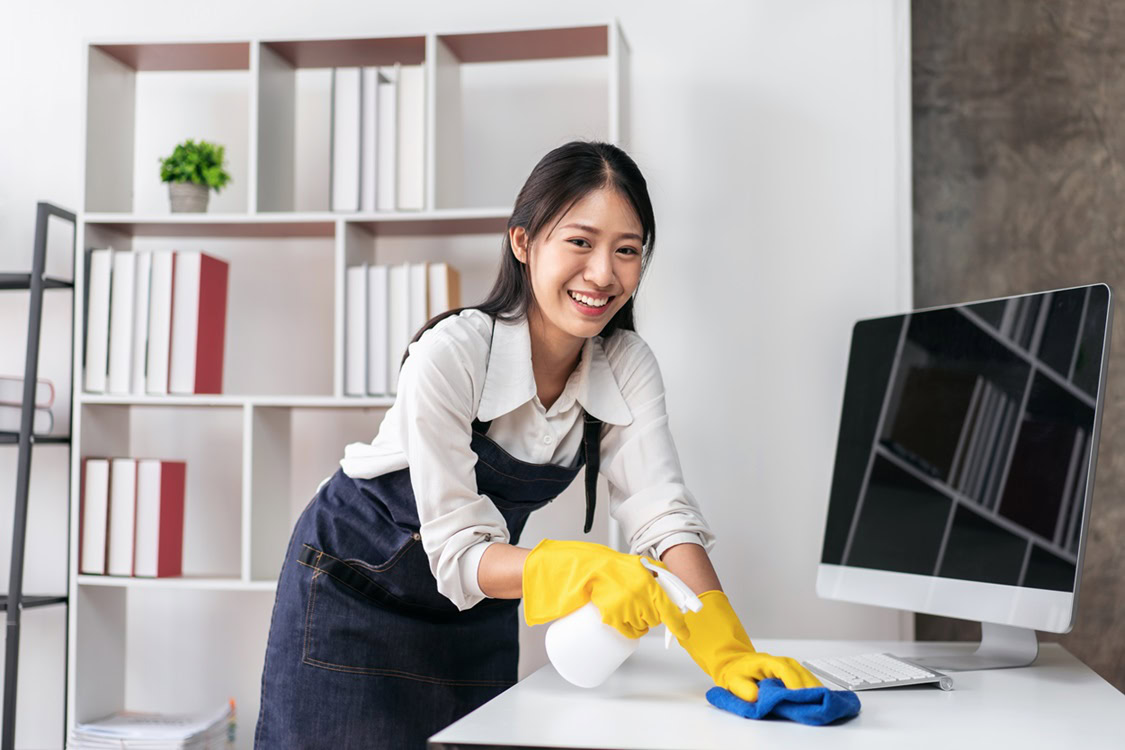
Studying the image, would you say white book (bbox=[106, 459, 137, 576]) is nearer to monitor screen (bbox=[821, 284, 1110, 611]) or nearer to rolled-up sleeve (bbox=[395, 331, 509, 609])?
rolled-up sleeve (bbox=[395, 331, 509, 609])

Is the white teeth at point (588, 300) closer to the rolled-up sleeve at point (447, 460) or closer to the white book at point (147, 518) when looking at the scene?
the rolled-up sleeve at point (447, 460)

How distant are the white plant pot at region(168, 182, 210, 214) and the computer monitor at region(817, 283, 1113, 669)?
143 centimetres

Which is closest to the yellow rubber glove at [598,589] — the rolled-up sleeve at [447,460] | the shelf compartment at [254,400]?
the rolled-up sleeve at [447,460]

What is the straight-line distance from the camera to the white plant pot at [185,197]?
2201 millimetres

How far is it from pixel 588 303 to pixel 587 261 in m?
0.06

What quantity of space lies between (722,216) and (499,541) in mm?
1173

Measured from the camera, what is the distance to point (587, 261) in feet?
4.47

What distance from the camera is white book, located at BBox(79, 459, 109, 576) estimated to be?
214 centimetres

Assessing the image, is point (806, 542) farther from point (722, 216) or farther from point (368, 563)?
point (368, 563)

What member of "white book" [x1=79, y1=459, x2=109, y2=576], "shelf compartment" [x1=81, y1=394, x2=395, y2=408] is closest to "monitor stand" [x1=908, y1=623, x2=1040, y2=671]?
"shelf compartment" [x1=81, y1=394, x2=395, y2=408]

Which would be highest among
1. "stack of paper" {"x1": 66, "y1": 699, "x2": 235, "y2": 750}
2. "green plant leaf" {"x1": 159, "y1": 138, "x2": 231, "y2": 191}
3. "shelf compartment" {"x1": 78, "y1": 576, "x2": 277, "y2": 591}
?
"green plant leaf" {"x1": 159, "y1": 138, "x2": 231, "y2": 191}

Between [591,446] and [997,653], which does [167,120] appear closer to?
[591,446]

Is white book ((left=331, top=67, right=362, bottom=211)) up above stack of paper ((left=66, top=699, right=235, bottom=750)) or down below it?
above

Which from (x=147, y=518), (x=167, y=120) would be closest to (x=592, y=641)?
(x=147, y=518)
